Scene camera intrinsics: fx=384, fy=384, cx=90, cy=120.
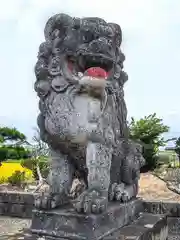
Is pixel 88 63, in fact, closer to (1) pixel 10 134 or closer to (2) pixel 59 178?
(2) pixel 59 178

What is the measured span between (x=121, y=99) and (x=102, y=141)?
62 cm

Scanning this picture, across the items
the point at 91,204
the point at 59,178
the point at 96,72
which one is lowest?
the point at 91,204

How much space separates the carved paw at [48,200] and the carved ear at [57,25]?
56.8 inches

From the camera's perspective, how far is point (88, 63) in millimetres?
3393

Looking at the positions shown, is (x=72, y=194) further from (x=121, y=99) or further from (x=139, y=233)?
(x=121, y=99)

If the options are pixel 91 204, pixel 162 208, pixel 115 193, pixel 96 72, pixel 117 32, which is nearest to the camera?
pixel 91 204

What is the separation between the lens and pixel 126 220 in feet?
12.2

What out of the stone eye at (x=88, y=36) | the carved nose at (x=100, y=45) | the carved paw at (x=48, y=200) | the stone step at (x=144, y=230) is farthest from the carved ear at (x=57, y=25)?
the stone step at (x=144, y=230)

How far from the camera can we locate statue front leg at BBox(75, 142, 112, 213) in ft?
10.5

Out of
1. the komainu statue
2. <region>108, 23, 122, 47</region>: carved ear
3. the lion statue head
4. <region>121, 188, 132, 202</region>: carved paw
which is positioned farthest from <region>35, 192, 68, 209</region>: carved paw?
<region>108, 23, 122, 47</region>: carved ear

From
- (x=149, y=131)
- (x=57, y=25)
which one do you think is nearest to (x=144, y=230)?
(x=57, y=25)

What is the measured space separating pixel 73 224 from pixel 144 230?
0.72 metres

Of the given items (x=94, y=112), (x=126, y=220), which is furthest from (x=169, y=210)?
(x=94, y=112)

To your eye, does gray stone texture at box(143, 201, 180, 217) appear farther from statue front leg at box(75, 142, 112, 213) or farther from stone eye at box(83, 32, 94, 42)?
stone eye at box(83, 32, 94, 42)
